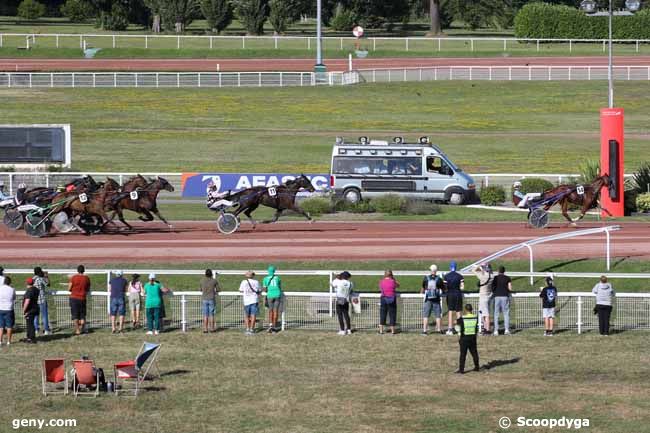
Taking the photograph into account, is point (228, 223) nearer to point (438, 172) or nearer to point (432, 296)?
point (438, 172)

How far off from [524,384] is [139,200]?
15401mm

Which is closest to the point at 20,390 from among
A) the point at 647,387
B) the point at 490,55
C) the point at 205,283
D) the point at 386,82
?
the point at 205,283

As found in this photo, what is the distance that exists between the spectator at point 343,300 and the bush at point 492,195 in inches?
682

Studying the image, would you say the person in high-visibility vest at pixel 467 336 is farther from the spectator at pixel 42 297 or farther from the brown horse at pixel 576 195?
the brown horse at pixel 576 195

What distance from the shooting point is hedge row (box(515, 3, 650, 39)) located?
79.5 metres

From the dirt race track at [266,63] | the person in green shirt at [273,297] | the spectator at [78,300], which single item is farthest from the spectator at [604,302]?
the dirt race track at [266,63]

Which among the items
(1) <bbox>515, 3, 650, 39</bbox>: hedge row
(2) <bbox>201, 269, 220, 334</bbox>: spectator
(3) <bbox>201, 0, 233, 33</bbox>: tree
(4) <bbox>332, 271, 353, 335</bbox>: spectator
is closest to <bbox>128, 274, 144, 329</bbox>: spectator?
(2) <bbox>201, 269, 220, 334</bbox>: spectator

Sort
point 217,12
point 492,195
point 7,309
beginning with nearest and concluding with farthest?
point 7,309
point 492,195
point 217,12

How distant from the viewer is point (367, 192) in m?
39.0

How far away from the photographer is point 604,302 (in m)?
22.2

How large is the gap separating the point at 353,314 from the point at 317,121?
115 ft

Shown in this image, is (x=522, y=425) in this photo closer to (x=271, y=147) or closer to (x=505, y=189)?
(x=505, y=189)

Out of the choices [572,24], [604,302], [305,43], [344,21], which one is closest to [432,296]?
[604,302]

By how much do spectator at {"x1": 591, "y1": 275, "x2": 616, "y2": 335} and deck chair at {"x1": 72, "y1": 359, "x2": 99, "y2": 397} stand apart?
30.1ft
